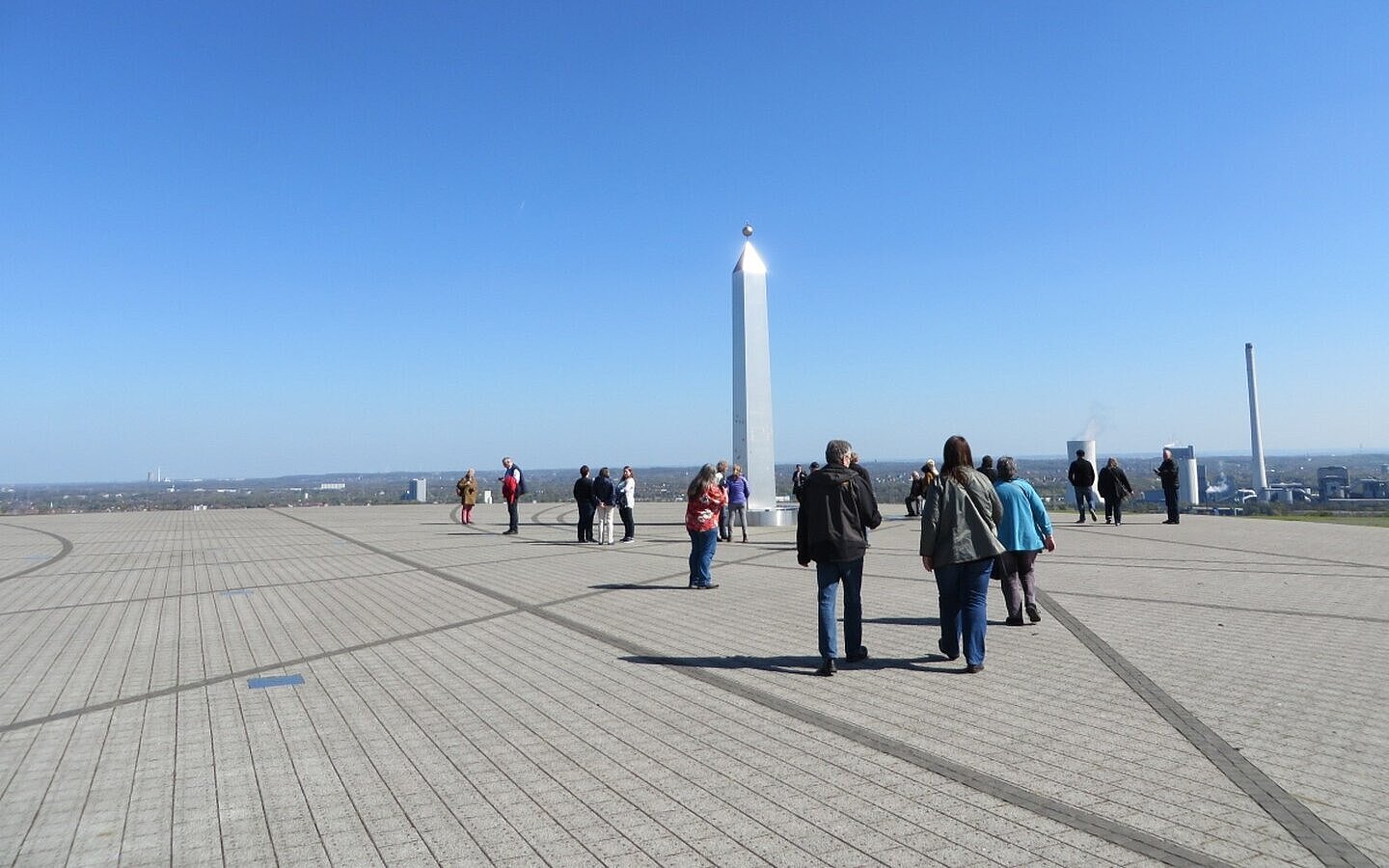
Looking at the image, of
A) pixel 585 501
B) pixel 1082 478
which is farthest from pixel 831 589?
pixel 1082 478

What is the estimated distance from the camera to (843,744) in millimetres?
4746

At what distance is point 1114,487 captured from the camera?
20344 mm

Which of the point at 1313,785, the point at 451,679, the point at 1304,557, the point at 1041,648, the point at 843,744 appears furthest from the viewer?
the point at 1304,557

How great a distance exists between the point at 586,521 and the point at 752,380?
698cm

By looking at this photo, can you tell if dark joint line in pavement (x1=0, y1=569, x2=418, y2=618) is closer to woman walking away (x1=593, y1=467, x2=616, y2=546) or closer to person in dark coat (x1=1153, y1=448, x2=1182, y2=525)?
woman walking away (x1=593, y1=467, x2=616, y2=546)

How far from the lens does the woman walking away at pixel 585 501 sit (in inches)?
678

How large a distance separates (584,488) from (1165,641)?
11.8m

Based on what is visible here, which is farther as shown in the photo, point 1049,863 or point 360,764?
point 360,764

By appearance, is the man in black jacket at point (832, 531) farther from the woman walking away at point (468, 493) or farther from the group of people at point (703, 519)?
the woman walking away at point (468, 493)

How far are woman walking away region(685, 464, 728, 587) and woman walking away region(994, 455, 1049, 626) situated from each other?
3.67 meters

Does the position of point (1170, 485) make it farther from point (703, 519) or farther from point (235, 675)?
point (235, 675)

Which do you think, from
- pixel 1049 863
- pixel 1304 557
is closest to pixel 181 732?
pixel 1049 863

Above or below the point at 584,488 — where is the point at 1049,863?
below

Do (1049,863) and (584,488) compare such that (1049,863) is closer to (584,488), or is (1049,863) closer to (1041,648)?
(1041,648)
